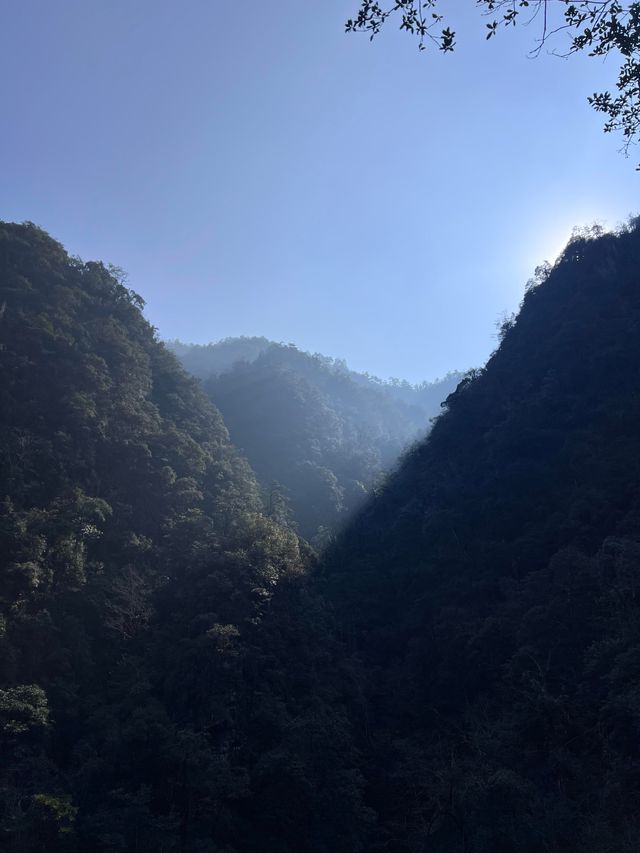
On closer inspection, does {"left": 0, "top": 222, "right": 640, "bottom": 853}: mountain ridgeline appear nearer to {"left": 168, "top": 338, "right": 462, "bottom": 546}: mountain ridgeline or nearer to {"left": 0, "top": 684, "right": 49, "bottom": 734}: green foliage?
{"left": 0, "top": 684, "right": 49, "bottom": 734}: green foliage

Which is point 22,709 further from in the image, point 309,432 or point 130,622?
point 309,432

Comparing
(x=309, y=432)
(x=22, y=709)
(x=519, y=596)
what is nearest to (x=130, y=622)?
(x=22, y=709)

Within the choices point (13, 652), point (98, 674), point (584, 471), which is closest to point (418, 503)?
point (584, 471)

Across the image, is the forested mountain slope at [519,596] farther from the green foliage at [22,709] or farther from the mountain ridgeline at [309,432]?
the green foliage at [22,709]

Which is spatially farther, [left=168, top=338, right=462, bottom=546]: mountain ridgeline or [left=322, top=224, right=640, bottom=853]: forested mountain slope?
[left=168, top=338, right=462, bottom=546]: mountain ridgeline

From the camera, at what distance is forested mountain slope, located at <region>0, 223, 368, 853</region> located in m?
19.2

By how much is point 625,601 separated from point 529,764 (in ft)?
25.0

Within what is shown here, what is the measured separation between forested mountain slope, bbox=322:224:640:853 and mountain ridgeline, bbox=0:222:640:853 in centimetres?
13

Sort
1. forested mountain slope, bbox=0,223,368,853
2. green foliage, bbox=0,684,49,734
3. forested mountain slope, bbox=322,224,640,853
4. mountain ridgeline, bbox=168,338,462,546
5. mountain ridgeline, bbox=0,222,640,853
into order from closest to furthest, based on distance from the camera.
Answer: forested mountain slope, bbox=322,224,640,853 < mountain ridgeline, bbox=0,222,640,853 < forested mountain slope, bbox=0,223,368,853 < green foliage, bbox=0,684,49,734 < mountain ridgeline, bbox=168,338,462,546

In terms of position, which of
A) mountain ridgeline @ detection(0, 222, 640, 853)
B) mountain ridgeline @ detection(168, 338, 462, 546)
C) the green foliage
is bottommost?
the green foliage

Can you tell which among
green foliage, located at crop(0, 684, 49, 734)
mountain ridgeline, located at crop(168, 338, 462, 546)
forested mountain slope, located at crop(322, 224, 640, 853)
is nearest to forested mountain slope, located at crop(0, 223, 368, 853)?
green foliage, located at crop(0, 684, 49, 734)

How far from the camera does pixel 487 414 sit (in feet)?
157

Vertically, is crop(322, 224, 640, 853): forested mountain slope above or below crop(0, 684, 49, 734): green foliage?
above

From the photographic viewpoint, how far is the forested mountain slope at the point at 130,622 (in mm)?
19234
